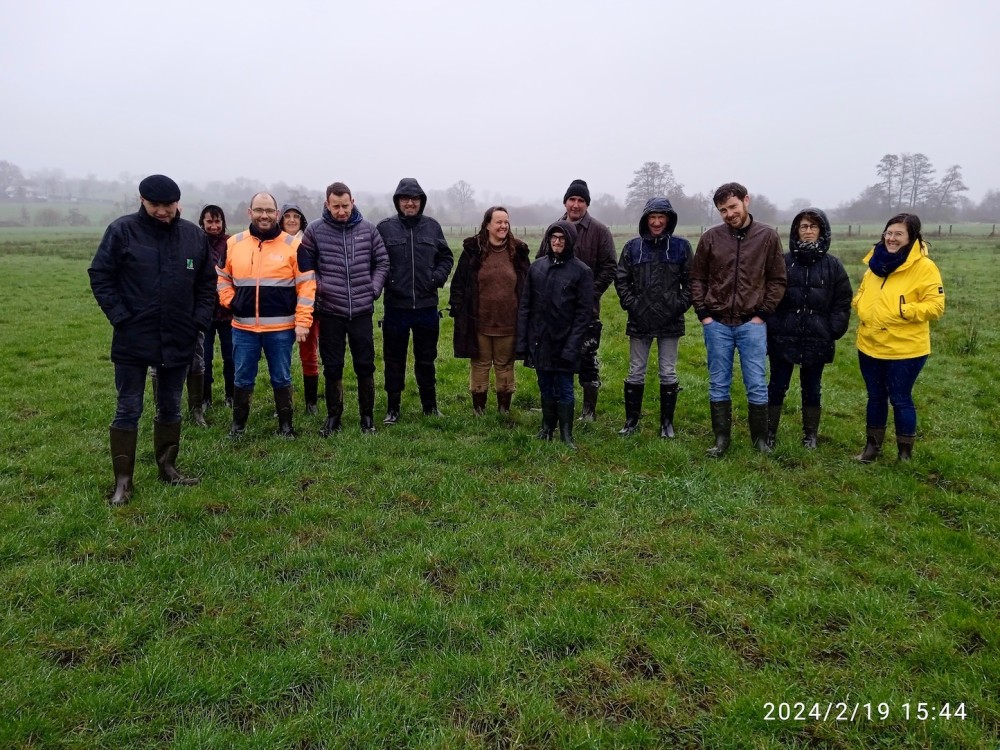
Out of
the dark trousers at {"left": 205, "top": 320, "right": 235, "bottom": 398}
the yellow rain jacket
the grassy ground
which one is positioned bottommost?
the grassy ground

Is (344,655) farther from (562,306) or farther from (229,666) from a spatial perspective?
(562,306)

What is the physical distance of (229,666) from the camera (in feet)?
10.7

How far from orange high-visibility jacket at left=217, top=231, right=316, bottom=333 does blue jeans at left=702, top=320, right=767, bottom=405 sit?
4270 millimetres

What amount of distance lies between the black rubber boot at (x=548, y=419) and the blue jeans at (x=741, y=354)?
A: 1709mm

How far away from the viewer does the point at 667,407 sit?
7035mm

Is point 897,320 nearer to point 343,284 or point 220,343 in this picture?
point 343,284

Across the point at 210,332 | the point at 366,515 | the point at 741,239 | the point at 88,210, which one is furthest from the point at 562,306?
the point at 88,210

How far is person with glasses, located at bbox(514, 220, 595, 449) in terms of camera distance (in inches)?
258

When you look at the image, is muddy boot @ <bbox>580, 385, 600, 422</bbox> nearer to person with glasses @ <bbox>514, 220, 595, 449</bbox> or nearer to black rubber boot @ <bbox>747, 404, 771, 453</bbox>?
person with glasses @ <bbox>514, 220, 595, 449</bbox>

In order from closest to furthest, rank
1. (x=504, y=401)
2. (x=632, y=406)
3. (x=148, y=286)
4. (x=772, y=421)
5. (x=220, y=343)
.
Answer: (x=148, y=286), (x=772, y=421), (x=632, y=406), (x=504, y=401), (x=220, y=343)

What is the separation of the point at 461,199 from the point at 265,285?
130007 mm

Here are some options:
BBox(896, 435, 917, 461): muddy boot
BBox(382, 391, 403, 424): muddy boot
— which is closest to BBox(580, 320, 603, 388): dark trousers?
BBox(382, 391, 403, 424): muddy boot

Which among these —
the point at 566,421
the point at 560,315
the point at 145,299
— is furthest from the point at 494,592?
the point at 145,299

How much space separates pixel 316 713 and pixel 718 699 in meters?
2.00
